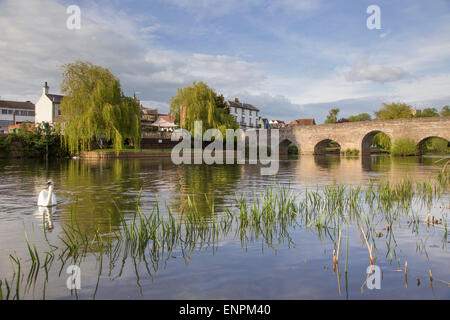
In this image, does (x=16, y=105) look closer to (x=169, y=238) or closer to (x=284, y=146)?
(x=284, y=146)

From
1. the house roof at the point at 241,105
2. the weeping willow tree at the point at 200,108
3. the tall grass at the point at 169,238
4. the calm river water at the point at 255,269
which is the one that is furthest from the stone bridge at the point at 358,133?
the calm river water at the point at 255,269

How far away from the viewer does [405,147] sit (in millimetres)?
43906

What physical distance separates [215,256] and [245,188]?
7948 mm

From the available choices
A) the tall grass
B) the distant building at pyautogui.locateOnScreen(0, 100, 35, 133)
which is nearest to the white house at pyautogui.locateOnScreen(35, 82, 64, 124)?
the distant building at pyautogui.locateOnScreen(0, 100, 35, 133)

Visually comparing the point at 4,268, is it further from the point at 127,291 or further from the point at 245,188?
the point at 245,188

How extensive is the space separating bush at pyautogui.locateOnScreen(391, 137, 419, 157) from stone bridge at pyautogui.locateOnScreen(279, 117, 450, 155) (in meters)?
0.52

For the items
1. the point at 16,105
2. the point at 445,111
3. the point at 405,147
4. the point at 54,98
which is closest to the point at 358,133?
the point at 405,147

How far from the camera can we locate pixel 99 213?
7914 millimetres

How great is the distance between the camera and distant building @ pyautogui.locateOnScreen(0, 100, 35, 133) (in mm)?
67625

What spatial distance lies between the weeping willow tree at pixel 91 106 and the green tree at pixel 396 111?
160 ft

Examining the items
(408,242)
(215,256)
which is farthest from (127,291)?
(408,242)

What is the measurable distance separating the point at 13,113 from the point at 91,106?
47131mm

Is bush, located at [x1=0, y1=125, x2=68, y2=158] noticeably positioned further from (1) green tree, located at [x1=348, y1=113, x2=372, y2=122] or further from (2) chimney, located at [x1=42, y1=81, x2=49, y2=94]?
(1) green tree, located at [x1=348, y1=113, x2=372, y2=122]

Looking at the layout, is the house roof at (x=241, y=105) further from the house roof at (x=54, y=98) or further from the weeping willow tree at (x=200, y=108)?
the house roof at (x=54, y=98)
